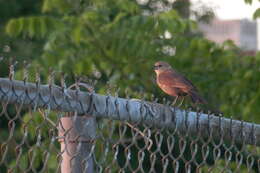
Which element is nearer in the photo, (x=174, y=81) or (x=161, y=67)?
(x=174, y=81)

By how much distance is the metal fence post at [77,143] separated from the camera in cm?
284

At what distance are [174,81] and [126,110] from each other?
3.27 metres

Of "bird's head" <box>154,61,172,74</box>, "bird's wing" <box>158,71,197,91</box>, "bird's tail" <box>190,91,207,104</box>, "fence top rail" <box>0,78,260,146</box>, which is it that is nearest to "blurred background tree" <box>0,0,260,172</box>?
"bird's head" <box>154,61,172,74</box>

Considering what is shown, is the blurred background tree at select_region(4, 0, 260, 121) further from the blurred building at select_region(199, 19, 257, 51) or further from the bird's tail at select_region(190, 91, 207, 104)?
the blurred building at select_region(199, 19, 257, 51)

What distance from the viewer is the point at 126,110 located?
10.1 ft

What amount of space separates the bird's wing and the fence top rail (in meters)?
2.36

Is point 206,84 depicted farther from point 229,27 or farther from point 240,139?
point 229,27

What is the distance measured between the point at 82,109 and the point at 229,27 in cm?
9257

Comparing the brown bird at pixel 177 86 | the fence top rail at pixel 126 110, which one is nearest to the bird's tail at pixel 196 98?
the brown bird at pixel 177 86

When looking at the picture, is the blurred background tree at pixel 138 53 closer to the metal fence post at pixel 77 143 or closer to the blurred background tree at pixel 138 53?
the blurred background tree at pixel 138 53

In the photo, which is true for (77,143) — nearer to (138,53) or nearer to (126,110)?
(126,110)

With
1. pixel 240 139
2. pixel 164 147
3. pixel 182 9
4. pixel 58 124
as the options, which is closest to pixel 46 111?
pixel 58 124

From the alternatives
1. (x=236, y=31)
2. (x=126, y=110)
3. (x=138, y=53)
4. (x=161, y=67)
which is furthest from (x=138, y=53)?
(x=236, y=31)

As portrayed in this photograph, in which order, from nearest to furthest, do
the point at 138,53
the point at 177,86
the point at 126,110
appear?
the point at 126,110 < the point at 177,86 < the point at 138,53
